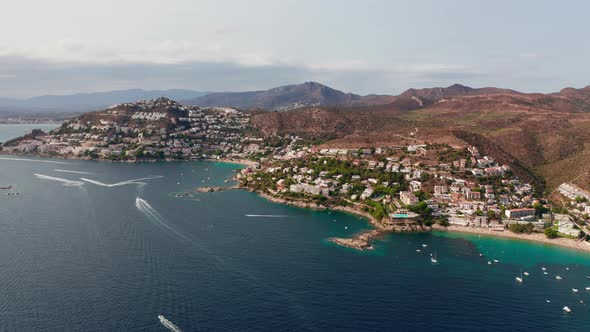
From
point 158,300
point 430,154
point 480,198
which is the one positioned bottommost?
point 158,300

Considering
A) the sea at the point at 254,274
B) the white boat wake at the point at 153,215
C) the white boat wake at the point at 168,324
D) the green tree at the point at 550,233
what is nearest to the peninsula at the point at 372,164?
the green tree at the point at 550,233

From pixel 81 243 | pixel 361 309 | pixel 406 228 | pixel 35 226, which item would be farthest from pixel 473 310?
pixel 35 226

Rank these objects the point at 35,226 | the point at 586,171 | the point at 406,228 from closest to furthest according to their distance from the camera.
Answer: the point at 35,226 → the point at 406,228 → the point at 586,171

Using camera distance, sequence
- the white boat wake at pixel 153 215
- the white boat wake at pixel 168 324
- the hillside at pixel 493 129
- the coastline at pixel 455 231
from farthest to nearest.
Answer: the hillside at pixel 493 129
the white boat wake at pixel 153 215
the coastline at pixel 455 231
the white boat wake at pixel 168 324

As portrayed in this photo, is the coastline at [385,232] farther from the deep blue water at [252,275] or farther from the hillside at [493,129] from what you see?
the hillside at [493,129]

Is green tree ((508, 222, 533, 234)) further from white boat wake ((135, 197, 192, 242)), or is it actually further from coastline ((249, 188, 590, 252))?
white boat wake ((135, 197, 192, 242))

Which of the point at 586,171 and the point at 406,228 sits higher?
the point at 586,171

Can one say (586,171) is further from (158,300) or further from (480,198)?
(158,300)
